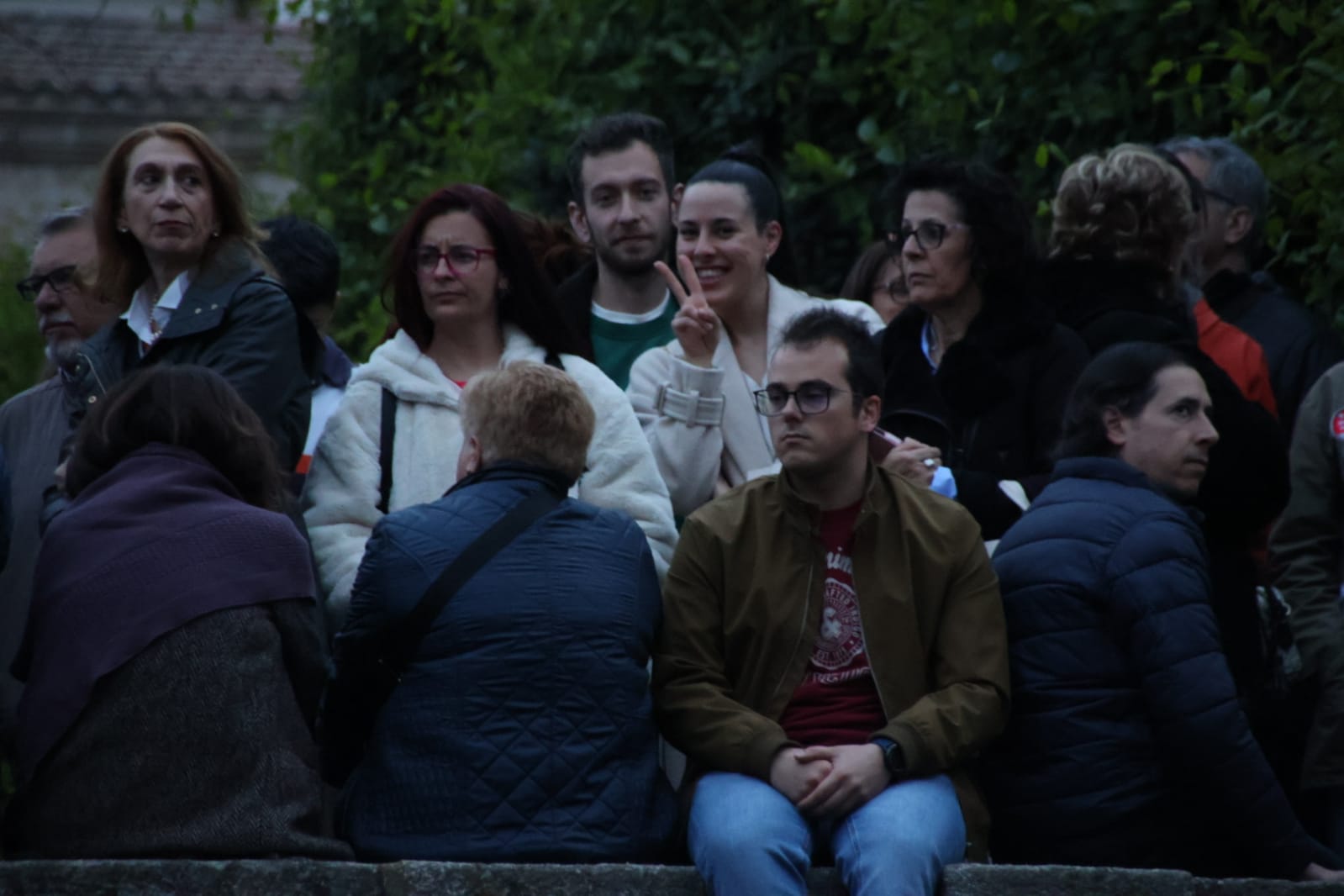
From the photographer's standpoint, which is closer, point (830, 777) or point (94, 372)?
point (830, 777)

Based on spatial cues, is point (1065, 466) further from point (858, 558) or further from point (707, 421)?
point (707, 421)

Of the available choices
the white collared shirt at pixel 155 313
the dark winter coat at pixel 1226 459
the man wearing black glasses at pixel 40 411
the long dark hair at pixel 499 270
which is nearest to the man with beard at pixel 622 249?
the long dark hair at pixel 499 270

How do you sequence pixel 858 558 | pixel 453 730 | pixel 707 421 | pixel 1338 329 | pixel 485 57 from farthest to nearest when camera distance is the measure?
pixel 485 57, pixel 1338 329, pixel 707 421, pixel 858 558, pixel 453 730

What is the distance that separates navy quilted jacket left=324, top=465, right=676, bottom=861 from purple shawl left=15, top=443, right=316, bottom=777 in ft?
0.82

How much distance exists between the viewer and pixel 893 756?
17.1ft

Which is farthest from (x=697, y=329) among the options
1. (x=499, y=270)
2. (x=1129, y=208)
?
(x=1129, y=208)

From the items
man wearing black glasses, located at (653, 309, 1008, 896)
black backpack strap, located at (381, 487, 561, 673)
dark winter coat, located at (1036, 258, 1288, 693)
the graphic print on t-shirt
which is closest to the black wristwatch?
man wearing black glasses, located at (653, 309, 1008, 896)

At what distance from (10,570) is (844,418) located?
235cm

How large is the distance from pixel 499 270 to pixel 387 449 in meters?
0.63

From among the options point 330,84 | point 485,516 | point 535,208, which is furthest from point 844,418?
point 330,84

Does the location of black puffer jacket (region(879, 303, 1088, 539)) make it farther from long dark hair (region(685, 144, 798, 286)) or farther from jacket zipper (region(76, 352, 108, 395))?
jacket zipper (region(76, 352, 108, 395))

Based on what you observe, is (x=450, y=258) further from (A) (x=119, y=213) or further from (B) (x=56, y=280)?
(B) (x=56, y=280)

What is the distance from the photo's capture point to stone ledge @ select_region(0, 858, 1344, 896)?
16.2 ft

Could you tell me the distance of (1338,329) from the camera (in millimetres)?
7141
